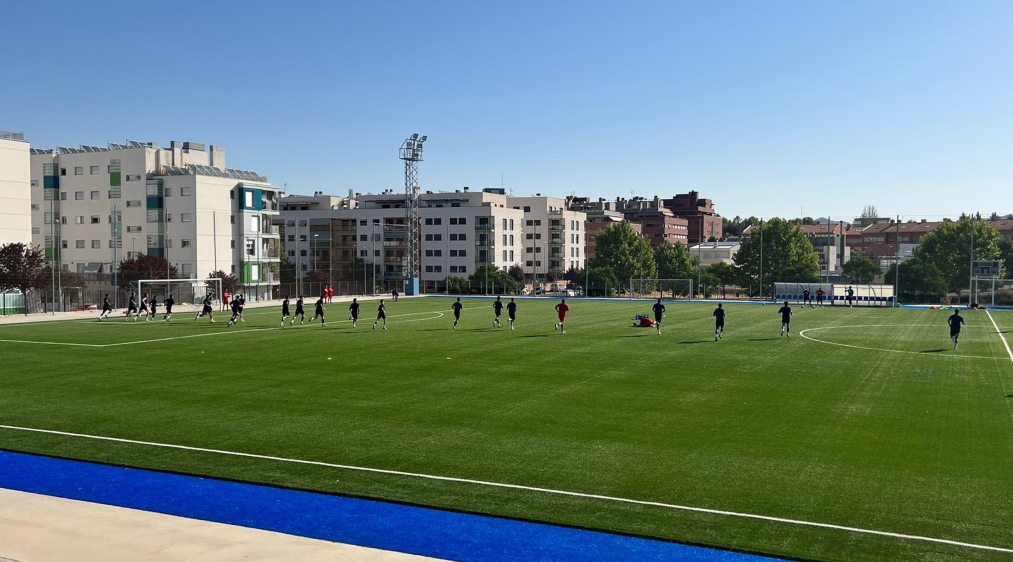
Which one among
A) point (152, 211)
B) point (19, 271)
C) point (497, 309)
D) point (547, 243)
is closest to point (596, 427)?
point (497, 309)

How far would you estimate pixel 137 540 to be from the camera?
36.4ft

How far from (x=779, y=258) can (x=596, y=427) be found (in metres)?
92.4

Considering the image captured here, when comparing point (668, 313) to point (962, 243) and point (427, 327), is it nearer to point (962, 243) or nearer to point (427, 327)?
point (427, 327)

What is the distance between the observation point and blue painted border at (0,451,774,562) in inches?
428

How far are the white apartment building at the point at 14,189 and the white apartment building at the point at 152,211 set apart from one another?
541 inches

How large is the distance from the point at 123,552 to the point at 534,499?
6259 mm

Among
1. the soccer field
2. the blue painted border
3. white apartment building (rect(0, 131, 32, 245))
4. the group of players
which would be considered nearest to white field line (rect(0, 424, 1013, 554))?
the soccer field

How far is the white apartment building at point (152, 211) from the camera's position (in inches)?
3504

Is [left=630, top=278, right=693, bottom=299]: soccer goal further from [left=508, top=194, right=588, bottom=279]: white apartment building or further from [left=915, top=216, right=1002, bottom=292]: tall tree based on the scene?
[left=508, top=194, right=588, bottom=279]: white apartment building

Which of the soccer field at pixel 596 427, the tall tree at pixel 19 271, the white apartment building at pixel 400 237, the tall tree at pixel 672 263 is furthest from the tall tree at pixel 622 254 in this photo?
the soccer field at pixel 596 427

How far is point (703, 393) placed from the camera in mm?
23094

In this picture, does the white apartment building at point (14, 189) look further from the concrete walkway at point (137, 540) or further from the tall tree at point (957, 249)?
the tall tree at point (957, 249)

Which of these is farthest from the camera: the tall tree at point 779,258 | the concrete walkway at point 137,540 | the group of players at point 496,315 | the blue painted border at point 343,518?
the tall tree at point 779,258

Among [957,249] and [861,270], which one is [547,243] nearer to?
[861,270]
